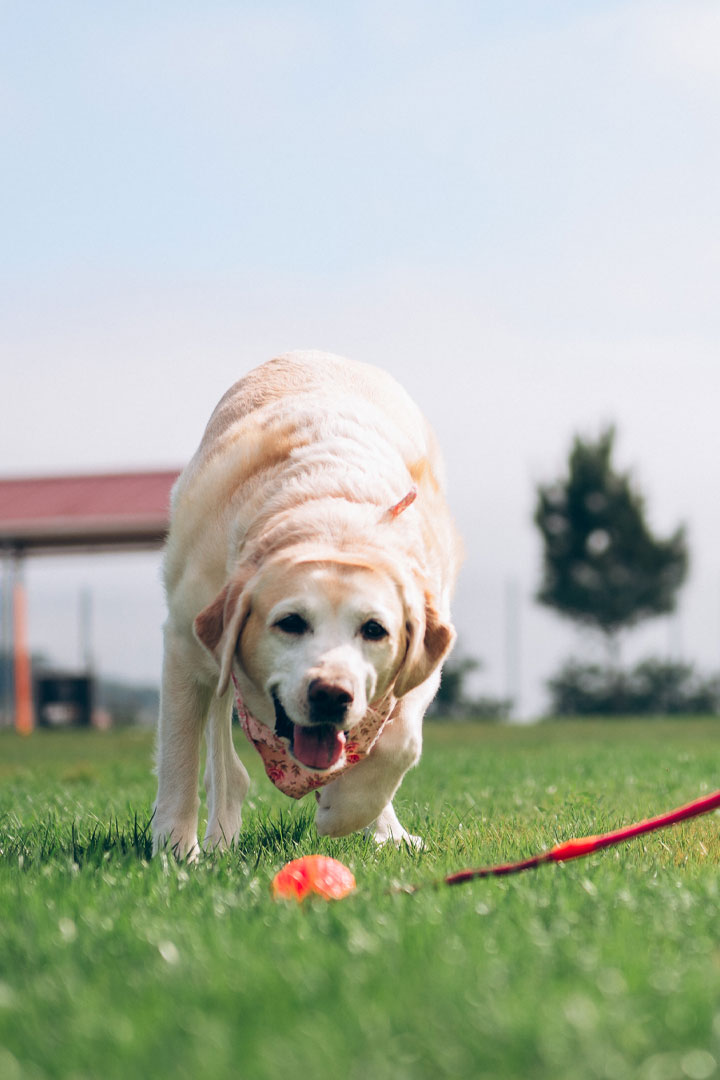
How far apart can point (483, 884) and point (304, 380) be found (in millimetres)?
2421

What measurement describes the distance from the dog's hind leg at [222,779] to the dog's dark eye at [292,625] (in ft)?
3.52

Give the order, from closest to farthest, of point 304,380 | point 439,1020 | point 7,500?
1. point 439,1020
2. point 304,380
3. point 7,500

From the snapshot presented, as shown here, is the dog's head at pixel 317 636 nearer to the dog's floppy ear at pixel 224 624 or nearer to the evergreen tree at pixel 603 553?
the dog's floppy ear at pixel 224 624

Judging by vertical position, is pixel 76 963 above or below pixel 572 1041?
below

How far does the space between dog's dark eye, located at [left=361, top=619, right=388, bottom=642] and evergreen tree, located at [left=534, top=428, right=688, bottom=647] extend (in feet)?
89.4

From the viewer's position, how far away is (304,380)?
15.8 feet

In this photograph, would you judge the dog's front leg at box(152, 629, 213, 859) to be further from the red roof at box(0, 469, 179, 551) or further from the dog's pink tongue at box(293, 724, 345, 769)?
the red roof at box(0, 469, 179, 551)

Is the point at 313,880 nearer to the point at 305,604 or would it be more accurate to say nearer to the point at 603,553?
the point at 305,604

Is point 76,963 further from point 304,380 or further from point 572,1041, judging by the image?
point 304,380

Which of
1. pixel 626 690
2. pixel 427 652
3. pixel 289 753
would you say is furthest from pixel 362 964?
Answer: pixel 626 690

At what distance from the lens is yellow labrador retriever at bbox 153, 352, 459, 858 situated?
11.8 ft

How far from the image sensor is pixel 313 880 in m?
3.05

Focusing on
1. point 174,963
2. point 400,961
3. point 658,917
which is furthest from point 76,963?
point 658,917

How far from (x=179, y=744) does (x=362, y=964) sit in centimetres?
212
